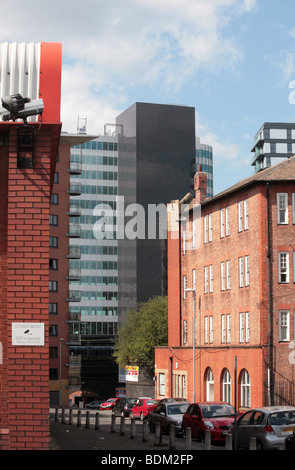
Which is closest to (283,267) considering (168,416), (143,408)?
(143,408)

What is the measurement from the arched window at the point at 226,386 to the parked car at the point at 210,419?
70.2ft

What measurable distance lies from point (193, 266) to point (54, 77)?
42.8m

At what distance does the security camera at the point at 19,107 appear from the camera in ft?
61.2

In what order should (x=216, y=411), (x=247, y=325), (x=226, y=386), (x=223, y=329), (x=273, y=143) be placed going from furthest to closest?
(x=273, y=143) → (x=223, y=329) → (x=226, y=386) → (x=247, y=325) → (x=216, y=411)

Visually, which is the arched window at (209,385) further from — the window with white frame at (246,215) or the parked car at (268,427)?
the parked car at (268,427)

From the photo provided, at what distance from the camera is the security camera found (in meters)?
18.6

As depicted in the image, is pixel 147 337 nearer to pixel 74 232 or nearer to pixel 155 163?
pixel 74 232

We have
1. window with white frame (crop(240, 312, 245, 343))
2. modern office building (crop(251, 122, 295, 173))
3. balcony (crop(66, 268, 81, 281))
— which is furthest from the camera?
modern office building (crop(251, 122, 295, 173))

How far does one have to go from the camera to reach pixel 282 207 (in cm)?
4891

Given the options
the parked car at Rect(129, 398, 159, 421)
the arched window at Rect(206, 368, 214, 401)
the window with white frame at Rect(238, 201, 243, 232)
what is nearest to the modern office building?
the arched window at Rect(206, 368, 214, 401)

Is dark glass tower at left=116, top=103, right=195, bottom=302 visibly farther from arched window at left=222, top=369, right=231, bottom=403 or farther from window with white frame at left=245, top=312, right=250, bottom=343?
window with white frame at left=245, top=312, right=250, bottom=343

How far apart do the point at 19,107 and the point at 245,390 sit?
112 feet

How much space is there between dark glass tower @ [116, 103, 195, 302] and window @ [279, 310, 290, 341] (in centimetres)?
7704
